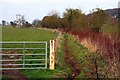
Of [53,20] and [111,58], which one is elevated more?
[53,20]

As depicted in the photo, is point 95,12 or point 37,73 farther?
point 95,12

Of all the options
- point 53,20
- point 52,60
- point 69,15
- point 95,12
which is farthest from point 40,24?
point 52,60

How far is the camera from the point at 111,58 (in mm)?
8391

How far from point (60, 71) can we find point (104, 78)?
3.74 meters

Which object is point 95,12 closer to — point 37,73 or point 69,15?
point 69,15

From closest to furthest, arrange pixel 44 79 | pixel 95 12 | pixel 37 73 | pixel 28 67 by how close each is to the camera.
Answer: pixel 44 79 < pixel 37 73 < pixel 28 67 < pixel 95 12

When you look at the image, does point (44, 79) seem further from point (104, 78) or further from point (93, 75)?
point (104, 78)

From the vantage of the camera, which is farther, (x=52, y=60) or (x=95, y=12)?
(x=95, y=12)

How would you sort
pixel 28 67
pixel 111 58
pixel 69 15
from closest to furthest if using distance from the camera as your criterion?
1. pixel 111 58
2. pixel 28 67
3. pixel 69 15

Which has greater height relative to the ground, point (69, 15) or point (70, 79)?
point (69, 15)

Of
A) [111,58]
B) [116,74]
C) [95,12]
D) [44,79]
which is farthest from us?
[95,12]

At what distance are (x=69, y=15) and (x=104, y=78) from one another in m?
52.4

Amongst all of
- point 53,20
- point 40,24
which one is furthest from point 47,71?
point 40,24

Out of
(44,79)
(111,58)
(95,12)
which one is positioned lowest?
(44,79)
